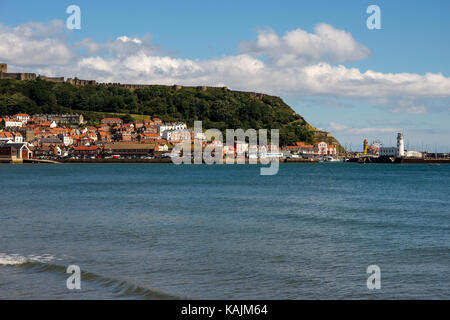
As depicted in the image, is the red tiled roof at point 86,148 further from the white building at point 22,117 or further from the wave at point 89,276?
the wave at point 89,276

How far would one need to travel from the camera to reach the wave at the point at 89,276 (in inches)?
352

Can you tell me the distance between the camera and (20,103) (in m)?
134

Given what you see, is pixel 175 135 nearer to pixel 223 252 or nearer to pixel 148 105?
pixel 148 105

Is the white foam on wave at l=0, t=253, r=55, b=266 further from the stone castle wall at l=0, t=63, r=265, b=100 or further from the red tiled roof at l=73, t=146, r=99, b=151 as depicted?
the stone castle wall at l=0, t=63, r=265, b=100

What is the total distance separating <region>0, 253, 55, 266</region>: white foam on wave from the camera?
11.1m

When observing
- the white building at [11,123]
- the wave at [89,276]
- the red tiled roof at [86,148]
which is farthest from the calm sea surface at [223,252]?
the white building at [11,123]

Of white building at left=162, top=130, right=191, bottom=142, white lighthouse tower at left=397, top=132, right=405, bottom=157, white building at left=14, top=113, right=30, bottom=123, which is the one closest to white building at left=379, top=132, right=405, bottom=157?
white lighthouse tower at left=397, top=132, right=405, bottom=157

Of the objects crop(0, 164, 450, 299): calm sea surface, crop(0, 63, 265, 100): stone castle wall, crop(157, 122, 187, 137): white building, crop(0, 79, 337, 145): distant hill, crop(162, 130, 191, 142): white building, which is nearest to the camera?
crop(0, 164, 450, 299): calm sea surface

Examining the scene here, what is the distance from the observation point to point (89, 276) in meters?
10.1

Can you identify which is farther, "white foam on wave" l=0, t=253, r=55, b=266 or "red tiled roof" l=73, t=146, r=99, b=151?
"red tiled roof" l=73, t=146, r=99, b=151

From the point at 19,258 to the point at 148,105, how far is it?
461 ft

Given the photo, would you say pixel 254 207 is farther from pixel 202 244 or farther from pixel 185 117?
pixel 185 117

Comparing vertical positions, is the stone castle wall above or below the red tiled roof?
above
